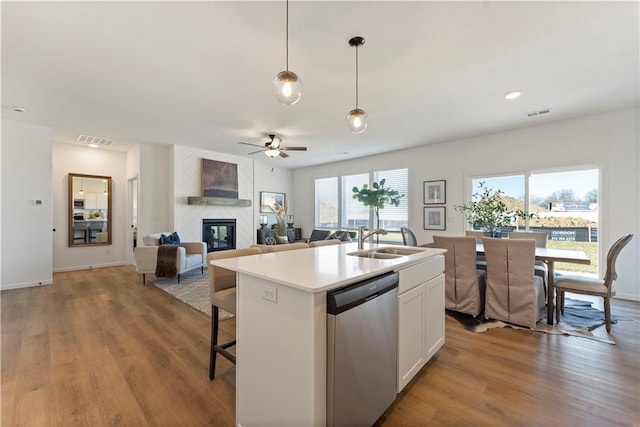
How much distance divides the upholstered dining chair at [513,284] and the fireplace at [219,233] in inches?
230

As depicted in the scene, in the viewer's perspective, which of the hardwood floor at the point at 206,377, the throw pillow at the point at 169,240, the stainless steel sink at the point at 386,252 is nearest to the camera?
the hardwood floor at the point at 206,377

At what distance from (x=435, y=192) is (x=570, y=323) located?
3.23 m

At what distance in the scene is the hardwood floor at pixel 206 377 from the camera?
1708 millimetres

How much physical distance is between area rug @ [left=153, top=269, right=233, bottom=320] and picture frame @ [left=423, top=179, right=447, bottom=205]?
4556 mm

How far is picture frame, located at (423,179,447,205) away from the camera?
567 cm

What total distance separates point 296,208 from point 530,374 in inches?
290

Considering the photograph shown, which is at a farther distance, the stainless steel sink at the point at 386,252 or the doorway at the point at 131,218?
the doorway at the point at 131,218

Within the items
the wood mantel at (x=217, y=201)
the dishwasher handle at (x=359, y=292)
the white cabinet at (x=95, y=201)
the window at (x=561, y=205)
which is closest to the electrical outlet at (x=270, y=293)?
the dishwasher handle at (x=359, y=292)

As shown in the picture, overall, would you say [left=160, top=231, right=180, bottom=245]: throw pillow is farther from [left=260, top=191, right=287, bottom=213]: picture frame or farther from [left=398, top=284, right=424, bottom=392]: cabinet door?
[left=398, top=284, right=424, bottom=392]: cabinet door

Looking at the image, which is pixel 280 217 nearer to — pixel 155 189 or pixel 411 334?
pixel 155 189

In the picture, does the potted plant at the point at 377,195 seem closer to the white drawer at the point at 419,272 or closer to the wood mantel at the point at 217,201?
the wood mantel at the point at 217,201

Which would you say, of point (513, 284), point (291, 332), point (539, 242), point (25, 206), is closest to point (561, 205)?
point (539, 242)

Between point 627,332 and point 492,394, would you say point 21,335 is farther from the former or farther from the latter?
point 627,332

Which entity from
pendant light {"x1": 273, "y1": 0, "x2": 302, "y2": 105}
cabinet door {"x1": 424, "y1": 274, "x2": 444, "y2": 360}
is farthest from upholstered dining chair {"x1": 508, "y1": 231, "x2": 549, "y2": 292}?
pendant light {"x1": 273, "y1": 0, "x2": 302, "y2": 105}
